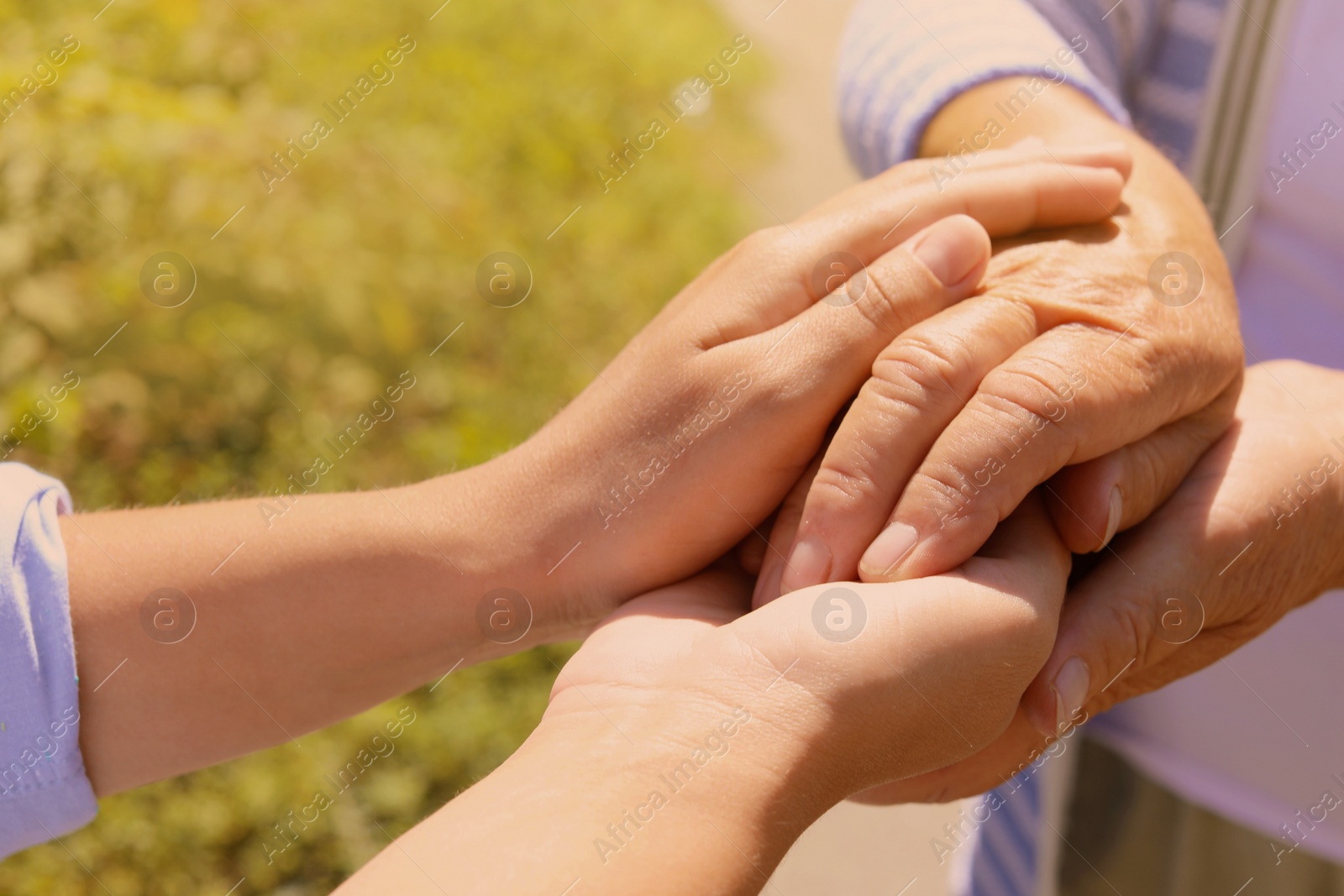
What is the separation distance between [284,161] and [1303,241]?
3.69m

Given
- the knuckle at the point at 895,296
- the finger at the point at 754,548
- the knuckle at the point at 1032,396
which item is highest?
the knuckle at the point at 895,296

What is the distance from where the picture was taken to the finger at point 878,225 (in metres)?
1.66

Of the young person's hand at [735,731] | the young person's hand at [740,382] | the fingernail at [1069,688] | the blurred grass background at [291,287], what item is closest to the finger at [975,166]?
the young person's hand at [740,382]

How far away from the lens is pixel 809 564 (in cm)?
152

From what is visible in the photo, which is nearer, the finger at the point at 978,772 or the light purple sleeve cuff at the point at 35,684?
the light purple sleeve cuff at the point at 35,684

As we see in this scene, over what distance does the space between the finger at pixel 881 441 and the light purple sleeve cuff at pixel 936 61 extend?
55cm

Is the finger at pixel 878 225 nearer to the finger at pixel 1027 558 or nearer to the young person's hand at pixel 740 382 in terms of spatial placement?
the young person's hand at pixel 740 382

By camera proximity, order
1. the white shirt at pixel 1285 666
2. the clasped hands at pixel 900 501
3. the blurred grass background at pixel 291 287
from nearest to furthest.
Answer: the clasped hands at pixel 900 501 → the white shirt at pixel 1285 666 → the blurred grass background at pixel 291 287

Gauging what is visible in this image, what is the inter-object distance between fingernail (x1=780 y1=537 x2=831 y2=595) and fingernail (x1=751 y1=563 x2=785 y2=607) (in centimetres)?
6

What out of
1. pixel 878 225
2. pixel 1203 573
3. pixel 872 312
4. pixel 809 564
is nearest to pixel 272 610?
pixel 809 564

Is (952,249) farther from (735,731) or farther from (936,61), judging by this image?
(735,731)

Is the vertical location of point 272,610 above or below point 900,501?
above

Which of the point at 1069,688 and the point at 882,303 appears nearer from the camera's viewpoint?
the point at 1069,688

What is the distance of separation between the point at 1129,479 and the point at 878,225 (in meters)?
0.59
